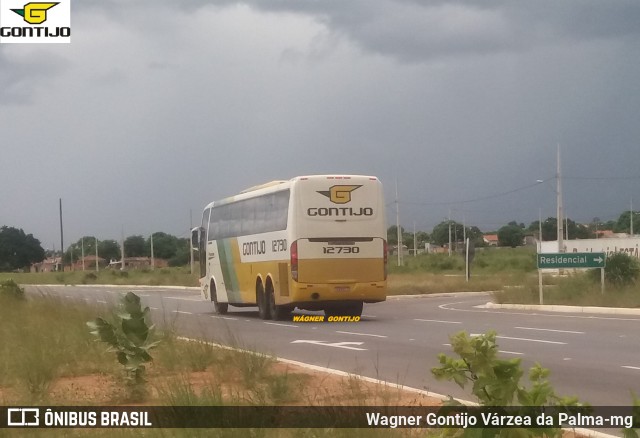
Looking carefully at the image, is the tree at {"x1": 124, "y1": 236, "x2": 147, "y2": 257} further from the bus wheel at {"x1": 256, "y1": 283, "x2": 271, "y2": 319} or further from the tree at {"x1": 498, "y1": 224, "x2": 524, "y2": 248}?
the bus wheel at {"x1": 256, "y1": 283, "x2": 271, "y2": 319}

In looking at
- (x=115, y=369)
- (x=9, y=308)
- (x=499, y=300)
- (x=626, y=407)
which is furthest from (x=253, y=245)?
(x=626, y=407)

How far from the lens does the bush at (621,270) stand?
31.6 m

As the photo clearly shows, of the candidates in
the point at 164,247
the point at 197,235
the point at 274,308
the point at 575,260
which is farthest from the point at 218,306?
the point at 164,247

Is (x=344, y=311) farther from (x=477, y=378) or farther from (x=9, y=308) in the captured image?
(x=477, y=378)

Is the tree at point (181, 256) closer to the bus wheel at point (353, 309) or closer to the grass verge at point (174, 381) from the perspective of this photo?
the bus wheel at point (353, 309)

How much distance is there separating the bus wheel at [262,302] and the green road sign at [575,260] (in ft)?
29.6

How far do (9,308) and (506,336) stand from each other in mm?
13434

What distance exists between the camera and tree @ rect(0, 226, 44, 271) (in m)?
126

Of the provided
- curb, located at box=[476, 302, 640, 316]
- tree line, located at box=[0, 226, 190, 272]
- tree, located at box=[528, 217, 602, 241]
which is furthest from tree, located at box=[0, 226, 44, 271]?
curb, located at box=[476, 302, 640, 316]

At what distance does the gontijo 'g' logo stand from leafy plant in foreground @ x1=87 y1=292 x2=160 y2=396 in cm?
1402

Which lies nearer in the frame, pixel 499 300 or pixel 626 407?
pixel 626 407

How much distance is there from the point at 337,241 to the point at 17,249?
4350 inches

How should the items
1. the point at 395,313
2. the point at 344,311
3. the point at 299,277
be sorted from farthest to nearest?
the point at 395,313 < the point at 344,311 < the point at 299,277

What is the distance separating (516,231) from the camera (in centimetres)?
16575
